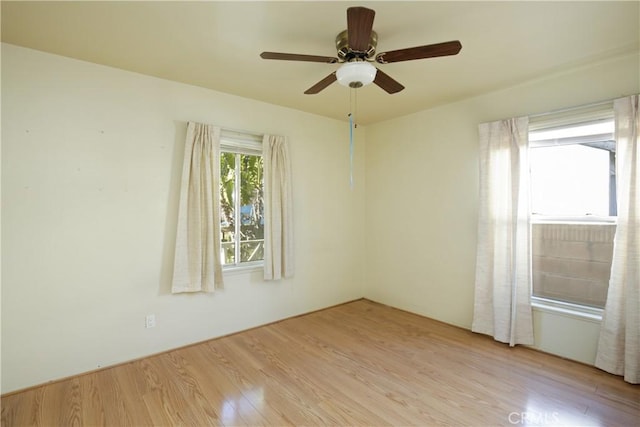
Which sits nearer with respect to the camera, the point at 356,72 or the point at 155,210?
the point at 356,72

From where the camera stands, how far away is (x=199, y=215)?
9.61 feet

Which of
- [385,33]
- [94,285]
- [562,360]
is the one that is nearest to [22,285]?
[94,285]

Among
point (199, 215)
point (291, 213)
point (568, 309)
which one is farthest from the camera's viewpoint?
point (291, 213)

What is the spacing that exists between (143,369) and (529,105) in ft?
13.9

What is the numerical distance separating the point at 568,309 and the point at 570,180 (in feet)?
3.87

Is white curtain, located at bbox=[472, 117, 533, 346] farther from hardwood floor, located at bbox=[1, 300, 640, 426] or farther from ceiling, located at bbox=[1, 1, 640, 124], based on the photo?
ceiling, located at bbox=[1, 1, 640, 124]

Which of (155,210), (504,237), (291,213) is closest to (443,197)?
(504,237)

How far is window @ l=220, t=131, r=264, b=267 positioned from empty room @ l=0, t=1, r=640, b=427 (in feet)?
0.07

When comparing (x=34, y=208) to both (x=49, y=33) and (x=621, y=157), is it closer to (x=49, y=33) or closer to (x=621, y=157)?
(x=49, y=33)

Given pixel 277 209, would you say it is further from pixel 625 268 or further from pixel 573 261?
pixel 625 268

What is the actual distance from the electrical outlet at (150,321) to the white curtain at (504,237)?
320 centimetres

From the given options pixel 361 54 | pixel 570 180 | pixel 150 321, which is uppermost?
pixel 361 54

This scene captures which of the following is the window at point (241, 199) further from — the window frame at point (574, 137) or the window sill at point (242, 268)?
the window frame at point (574, 137)

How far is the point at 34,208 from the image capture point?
230cm
